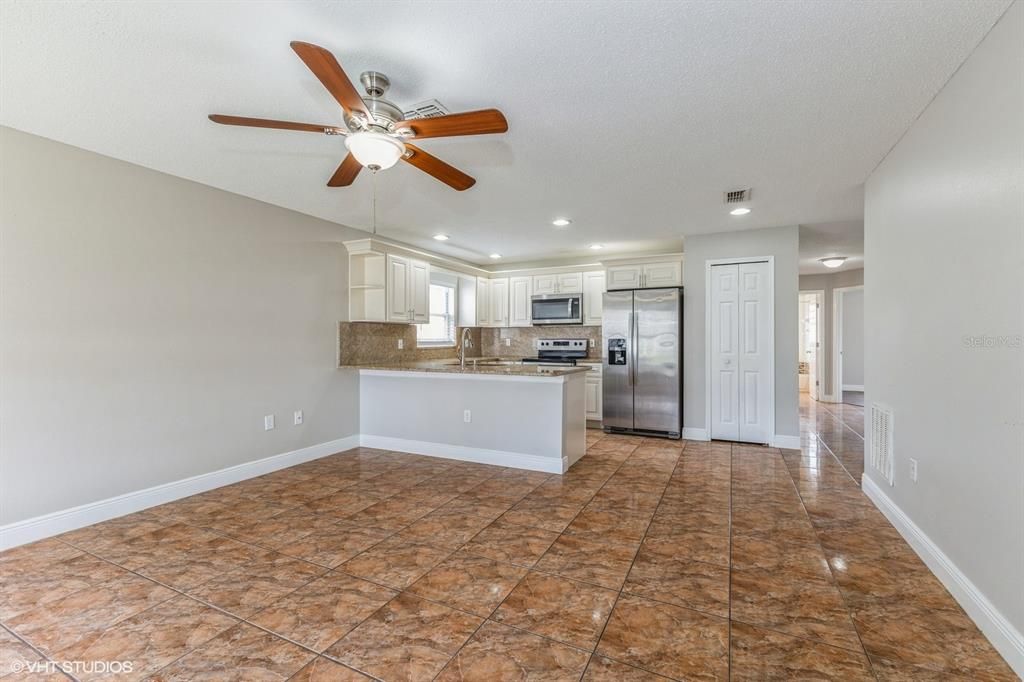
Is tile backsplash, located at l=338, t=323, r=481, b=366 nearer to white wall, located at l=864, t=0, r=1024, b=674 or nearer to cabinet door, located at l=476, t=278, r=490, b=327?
cabinet door, located at l=476, t=278, r=490, b=327

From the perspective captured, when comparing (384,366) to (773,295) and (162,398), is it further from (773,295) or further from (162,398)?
(773,295)

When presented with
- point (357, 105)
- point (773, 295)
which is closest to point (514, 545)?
point (357, 105)

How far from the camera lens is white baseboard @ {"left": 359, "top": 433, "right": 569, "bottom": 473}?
4.08 meters

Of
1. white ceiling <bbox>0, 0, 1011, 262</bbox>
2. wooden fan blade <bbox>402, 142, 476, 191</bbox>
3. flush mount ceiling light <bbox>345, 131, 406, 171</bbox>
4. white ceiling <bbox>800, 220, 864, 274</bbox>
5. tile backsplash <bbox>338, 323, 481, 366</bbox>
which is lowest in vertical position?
tile backsplash <bbox>338, 323, 481, 366</bbox>

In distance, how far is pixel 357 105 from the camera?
1.84 m

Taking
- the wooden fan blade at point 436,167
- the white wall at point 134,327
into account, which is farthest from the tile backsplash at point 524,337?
the wooden fan blade at point 436,167

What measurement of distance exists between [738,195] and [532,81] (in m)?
2.45

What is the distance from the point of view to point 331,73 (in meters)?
1.61

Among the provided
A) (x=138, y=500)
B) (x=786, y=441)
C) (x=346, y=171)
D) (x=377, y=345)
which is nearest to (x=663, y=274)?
(x=786, y=441)

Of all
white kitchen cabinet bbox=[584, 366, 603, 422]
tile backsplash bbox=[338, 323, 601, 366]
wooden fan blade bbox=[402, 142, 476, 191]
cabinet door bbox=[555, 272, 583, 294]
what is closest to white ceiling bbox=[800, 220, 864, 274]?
cabinet door bbox=[555, 272, 583, 294]

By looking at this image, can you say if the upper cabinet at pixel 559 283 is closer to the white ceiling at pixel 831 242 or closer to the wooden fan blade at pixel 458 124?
the white ceiling at pixel 831 242

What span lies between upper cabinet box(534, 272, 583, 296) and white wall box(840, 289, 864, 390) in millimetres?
5816

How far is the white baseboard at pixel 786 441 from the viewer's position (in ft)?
15.8

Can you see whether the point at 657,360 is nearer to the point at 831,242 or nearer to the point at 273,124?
the point at 831,242
